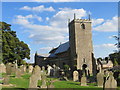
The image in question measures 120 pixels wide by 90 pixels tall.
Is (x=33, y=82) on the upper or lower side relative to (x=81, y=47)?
lower

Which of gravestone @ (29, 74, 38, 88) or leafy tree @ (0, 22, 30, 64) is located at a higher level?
leafy tree @ (0, 22, 30, 64)

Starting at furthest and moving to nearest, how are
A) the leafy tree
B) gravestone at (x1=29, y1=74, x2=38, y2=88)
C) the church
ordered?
the church → the leafy tree → gravestone at (x1=29, y1=74, x2=38, y2=88)

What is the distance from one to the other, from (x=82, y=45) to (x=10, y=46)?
14.9 m

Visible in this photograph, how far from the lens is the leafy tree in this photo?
34.0 meters

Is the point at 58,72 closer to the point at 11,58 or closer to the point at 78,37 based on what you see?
the point at 11,58

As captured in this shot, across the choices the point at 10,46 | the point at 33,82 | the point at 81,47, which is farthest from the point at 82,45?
the point at 33,82

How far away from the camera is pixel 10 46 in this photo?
36688 millimetres

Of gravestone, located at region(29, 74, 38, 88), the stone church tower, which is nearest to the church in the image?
the stone church tower

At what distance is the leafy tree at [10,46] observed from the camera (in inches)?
1340

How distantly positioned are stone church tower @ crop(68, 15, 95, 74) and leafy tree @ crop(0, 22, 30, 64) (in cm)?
1104

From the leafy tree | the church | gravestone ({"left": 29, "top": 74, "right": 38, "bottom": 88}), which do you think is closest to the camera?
gravestone ({"left": 29, "top": 74, "right": 38, "bottom": 88})

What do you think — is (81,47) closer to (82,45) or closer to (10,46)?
(82,45)

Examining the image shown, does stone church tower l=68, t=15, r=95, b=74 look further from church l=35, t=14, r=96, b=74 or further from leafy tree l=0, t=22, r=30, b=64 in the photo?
leafy tree l=0, t=22, r=30, b=64

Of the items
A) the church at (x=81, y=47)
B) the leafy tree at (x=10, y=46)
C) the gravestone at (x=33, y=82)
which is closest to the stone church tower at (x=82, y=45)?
the church at (x=81, y=47)
